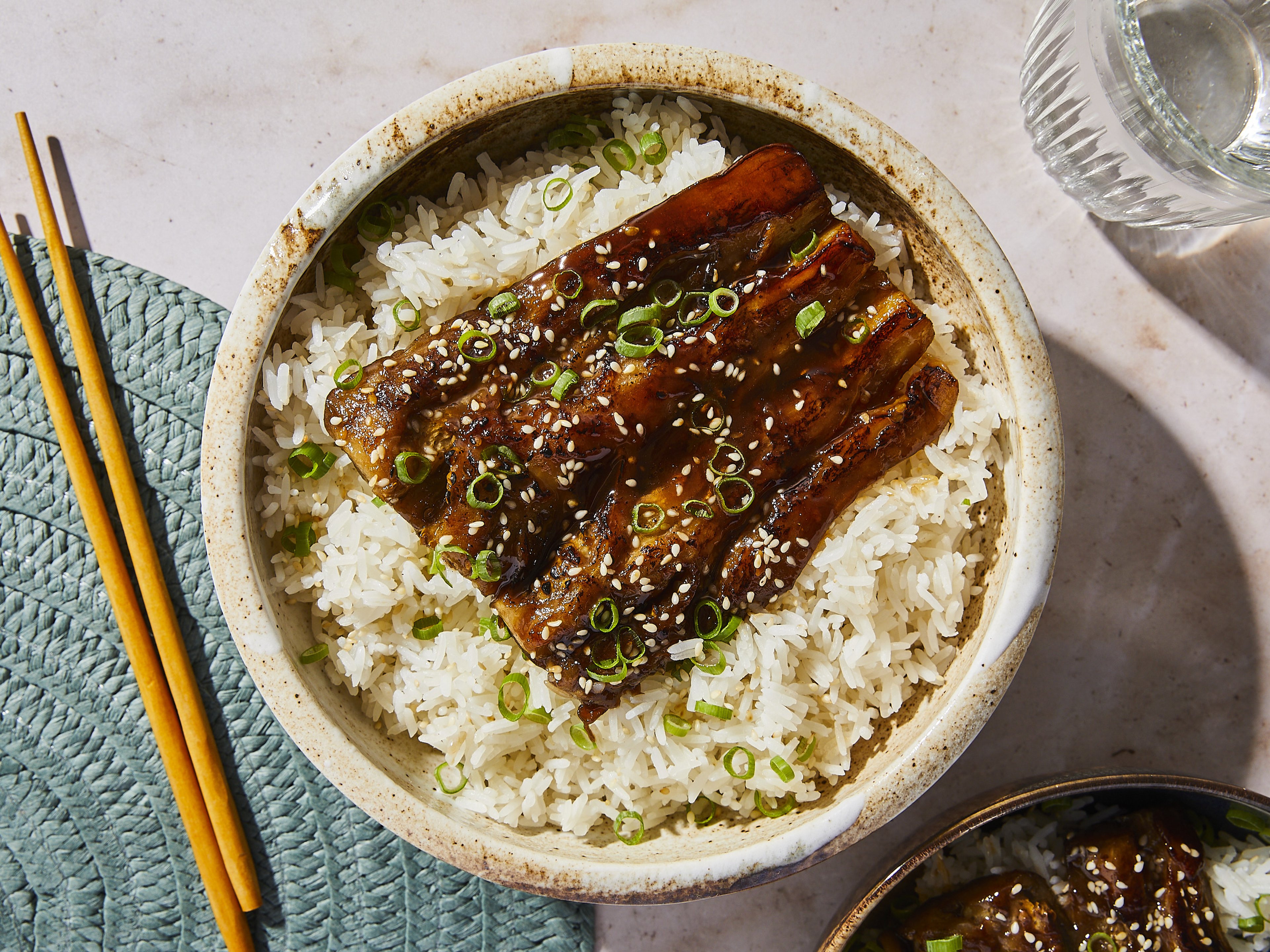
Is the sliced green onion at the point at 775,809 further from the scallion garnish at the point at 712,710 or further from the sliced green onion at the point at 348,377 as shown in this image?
the sliced green onion at the point at 348,377

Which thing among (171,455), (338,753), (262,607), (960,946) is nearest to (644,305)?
A: (262,607)

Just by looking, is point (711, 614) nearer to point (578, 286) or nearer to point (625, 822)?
point (625, 822)

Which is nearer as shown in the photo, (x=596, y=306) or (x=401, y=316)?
(x=596, y=306)

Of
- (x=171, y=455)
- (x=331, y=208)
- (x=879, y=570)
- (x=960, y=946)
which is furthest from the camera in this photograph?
(x=171, y=455)

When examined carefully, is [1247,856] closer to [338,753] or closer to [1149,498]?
[1149,498]

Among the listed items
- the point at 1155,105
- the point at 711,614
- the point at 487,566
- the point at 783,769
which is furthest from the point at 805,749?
the point at 1155,105

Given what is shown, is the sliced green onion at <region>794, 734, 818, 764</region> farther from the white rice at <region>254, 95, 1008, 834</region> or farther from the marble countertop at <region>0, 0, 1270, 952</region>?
the marble countertop at <region>0, 0, 1270, 952</region>

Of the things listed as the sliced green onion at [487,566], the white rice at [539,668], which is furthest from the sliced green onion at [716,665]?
the sliced green onion at [487,566]
